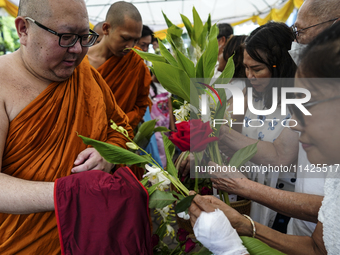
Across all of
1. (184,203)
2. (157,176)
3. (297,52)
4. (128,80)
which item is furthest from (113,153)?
(128,80)

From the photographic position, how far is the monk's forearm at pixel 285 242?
3.01 ft

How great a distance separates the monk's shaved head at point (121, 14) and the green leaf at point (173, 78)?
132 centimetres

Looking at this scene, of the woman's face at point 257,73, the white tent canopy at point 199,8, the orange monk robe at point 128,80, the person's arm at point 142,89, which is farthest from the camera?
the white tent canopy at point 199,8

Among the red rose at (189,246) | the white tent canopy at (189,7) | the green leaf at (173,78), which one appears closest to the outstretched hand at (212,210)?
the red rose at (189,246)

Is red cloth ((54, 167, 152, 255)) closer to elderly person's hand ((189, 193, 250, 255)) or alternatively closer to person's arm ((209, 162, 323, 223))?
elderly person's hand ((189, 193, 250, 255))

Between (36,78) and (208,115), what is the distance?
2.23 ft

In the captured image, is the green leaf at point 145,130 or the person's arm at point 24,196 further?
the green leaf at point 145,130

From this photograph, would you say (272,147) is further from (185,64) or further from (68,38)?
(68,38)

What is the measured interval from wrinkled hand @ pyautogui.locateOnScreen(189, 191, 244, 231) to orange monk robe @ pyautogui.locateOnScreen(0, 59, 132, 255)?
1.71 ft

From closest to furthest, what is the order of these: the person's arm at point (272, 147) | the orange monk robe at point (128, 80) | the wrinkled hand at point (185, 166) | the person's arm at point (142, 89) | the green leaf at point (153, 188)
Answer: the green leaf at point (153, 188), the wrinkled hand at point (185, 166), the person's arm at point (272, 147), the orange monk robe at point (128, 80), the person's arm at point (142, 89)

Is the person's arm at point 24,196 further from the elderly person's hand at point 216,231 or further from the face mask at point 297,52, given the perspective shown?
the face mask at point 297,52

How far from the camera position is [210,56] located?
0.90 meters

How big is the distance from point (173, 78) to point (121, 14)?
1.38 metres

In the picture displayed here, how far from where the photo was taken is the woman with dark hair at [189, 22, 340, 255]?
64 centimetres
